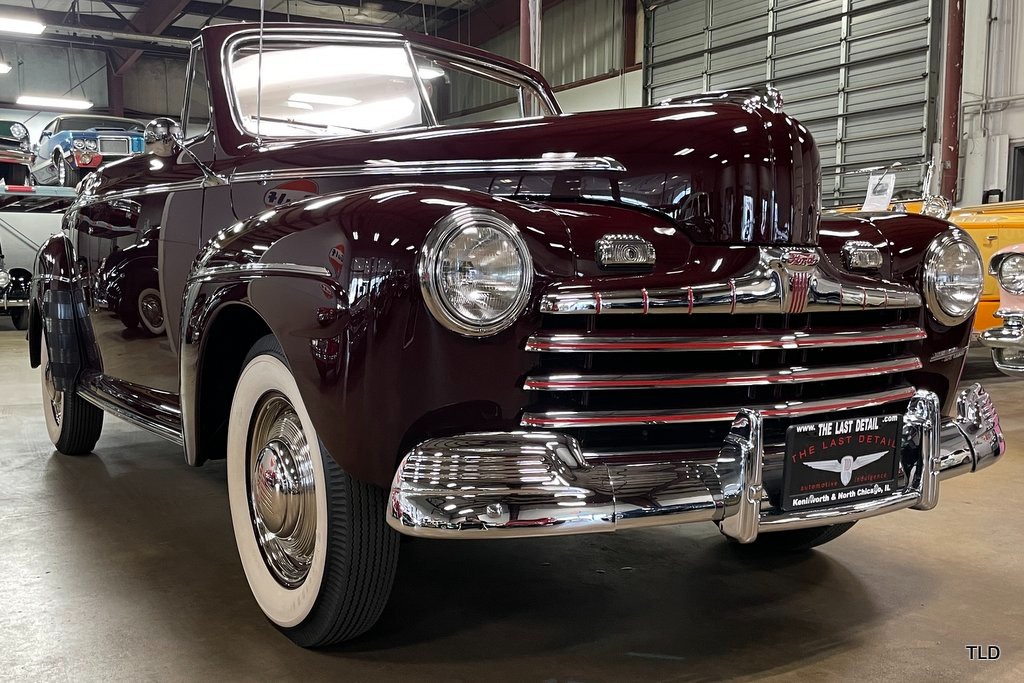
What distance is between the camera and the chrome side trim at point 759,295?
1798mm

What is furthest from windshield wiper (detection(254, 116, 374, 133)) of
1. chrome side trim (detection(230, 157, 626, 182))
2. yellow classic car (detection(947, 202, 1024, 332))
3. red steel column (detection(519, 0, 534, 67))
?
red steel column (detection(519, 0, 534, 67))

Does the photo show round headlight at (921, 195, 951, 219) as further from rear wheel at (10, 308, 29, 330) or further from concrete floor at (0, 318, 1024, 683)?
rear wheel at (10, 308, 29, 330)

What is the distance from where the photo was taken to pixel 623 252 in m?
1.90

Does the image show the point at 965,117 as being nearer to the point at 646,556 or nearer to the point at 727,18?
the point at 727,18

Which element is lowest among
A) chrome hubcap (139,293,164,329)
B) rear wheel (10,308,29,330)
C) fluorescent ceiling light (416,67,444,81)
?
rear wheel (10,308,29,330)

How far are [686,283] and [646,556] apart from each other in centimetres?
115

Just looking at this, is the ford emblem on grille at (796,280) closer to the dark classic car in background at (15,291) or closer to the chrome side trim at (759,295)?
the chrome side trim at (759,295)

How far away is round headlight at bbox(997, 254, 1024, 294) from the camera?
4750mm

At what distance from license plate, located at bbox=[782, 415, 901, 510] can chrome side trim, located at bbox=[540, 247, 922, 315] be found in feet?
0.83

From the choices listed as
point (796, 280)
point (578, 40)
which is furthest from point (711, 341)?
point (578, 40)

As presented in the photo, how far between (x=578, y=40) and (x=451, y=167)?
15.0 metres

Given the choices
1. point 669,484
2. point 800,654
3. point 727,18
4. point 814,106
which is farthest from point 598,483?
point 727,18

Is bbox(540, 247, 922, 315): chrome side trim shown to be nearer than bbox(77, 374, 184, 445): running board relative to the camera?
Yes

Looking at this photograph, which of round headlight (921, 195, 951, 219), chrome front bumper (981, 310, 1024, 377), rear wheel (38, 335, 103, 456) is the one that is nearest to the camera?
rear wheel (38, 335, 103, 456)
